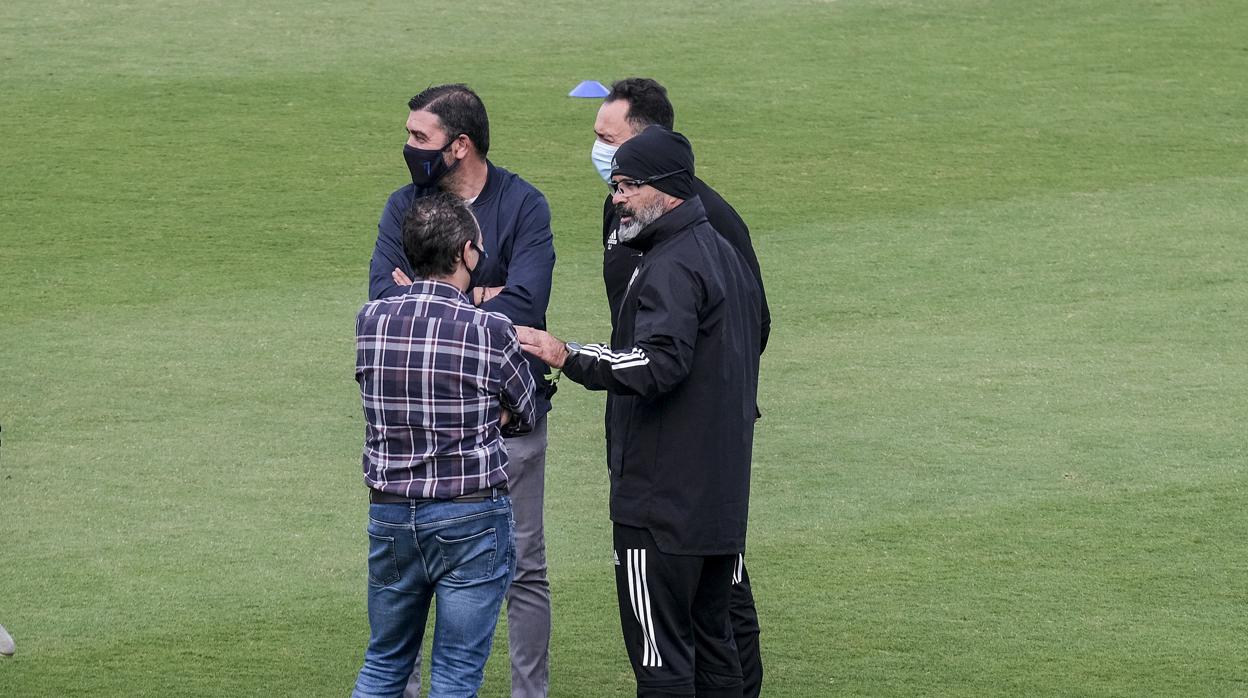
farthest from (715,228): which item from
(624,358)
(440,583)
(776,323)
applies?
(776,323)

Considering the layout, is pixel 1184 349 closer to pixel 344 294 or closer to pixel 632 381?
pixel 344 294

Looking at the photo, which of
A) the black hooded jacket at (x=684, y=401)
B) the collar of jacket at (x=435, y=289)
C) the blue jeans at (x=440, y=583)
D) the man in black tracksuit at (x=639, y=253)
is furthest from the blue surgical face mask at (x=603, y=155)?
the blue jeans at (x=440, y=583)

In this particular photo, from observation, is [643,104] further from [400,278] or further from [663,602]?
[663,602]

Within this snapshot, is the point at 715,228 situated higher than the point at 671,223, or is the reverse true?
the point at 671,223

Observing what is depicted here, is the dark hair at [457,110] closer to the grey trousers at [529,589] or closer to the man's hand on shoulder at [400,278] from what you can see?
the man's hand on shoulder at [400,278]

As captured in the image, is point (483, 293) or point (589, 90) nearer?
point (483, 293)

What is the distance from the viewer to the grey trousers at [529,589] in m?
4.83

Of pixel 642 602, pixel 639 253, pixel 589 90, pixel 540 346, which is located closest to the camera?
pixel 540 346

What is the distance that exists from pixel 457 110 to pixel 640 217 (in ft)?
2.37

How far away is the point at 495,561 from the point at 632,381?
56 cm

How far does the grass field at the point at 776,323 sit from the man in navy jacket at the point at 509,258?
0.45 meters

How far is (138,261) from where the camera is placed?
11.0 m

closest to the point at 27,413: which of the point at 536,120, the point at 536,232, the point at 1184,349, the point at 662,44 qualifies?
the point at 536,232

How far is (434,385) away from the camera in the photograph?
391 cm
